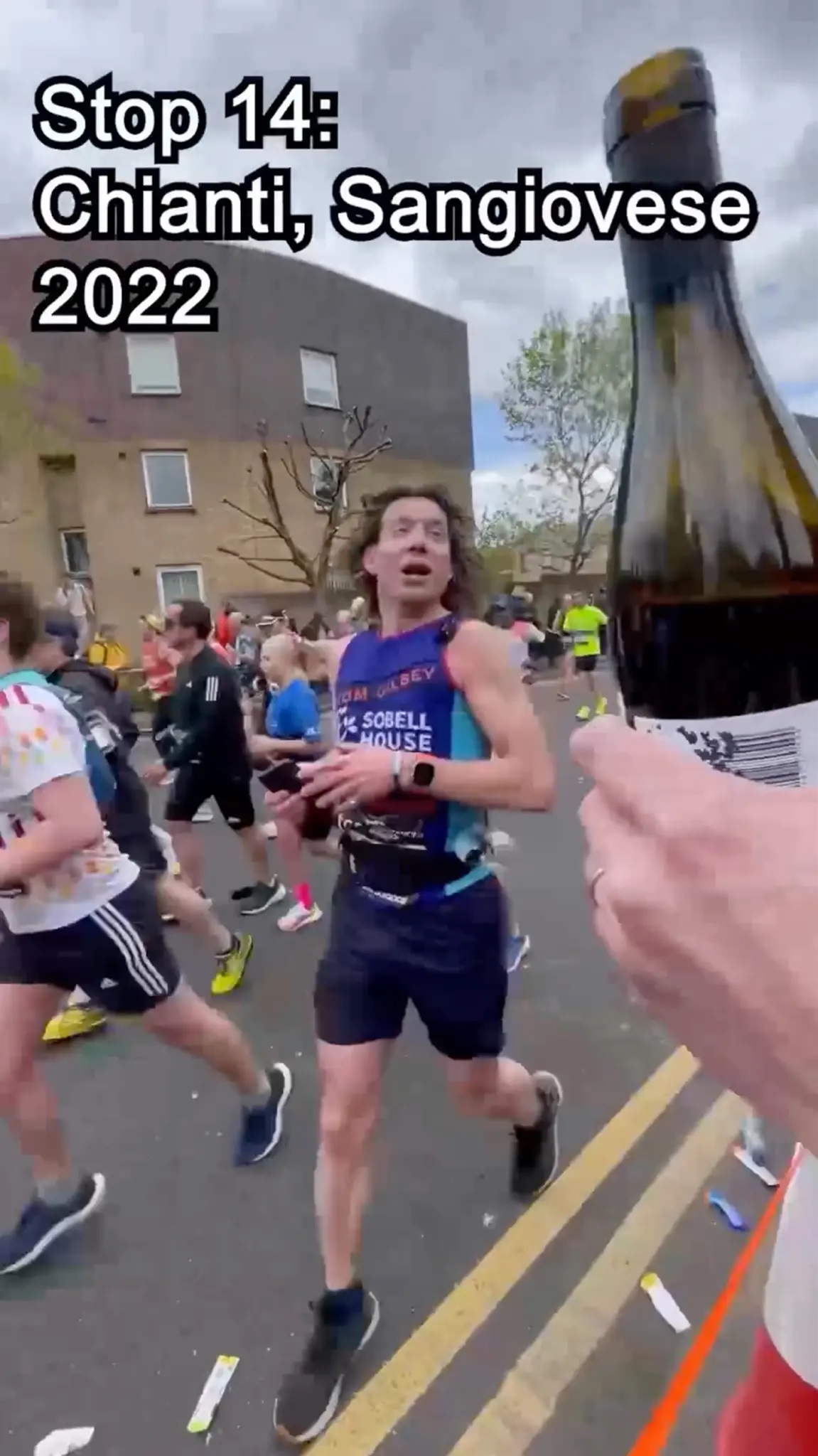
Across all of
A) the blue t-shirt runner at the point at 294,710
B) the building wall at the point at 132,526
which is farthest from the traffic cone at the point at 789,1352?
the building wall at the point at 132,526

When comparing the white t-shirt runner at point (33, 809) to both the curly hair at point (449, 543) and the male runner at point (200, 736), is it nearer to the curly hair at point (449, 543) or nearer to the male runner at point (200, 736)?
the curly hair at point (449, 543)

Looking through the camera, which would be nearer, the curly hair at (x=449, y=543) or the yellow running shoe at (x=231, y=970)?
the curly hair at (x=449, y=543)

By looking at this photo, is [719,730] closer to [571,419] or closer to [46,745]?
[46,745]

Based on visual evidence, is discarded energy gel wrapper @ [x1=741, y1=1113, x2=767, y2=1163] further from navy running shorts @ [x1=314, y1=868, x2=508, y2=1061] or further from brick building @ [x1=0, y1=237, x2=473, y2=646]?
brick building @ [x1=0, y1=237, x2=473, y2=646]

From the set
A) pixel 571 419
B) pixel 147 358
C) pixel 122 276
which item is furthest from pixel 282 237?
pixel 147 358

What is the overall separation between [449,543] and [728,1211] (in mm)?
1852

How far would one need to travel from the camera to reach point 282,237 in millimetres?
3430

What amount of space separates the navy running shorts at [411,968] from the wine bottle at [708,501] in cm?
91

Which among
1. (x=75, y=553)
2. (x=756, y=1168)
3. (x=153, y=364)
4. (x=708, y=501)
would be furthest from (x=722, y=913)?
(x=75, y=553)

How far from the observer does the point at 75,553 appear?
20156 millimetres

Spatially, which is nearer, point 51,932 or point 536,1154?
point 51,932

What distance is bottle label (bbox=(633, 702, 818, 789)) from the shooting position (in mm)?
749

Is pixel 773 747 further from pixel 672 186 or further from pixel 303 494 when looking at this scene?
pixel 303 494

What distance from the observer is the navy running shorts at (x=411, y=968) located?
182cm
